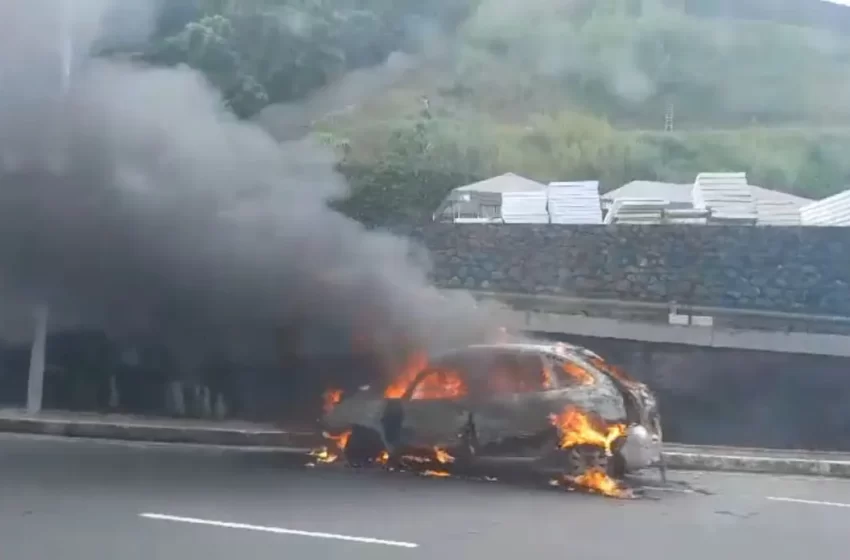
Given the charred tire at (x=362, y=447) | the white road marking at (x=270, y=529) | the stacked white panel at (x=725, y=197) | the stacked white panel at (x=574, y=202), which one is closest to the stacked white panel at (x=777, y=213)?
the stacked white panel at (x=725, y=197)

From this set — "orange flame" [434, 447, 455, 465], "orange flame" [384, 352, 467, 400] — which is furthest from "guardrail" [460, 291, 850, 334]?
"orange flame" [434, 447, 455, 465]

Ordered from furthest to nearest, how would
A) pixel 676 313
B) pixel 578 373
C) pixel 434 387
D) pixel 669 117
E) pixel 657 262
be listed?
1. pixel 669 117
2. pixel 657 262
3. pixel 676 313
4. pixel 434 387
5. pixel 578 373

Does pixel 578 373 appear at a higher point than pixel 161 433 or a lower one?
higher

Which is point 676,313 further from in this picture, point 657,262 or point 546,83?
point 546,83

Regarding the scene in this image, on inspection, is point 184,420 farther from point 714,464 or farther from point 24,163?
point 714,464

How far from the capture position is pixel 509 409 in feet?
27.6

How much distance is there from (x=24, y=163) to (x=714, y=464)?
24.8 ft

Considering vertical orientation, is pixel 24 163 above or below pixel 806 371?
above

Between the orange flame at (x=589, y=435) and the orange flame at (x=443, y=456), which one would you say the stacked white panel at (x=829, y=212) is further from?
the orange flame at (x=443, y=456)


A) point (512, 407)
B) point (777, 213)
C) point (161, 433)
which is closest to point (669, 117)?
point (777, 213)

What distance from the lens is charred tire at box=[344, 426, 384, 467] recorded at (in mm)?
8922

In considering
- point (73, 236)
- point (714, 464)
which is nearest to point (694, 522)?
point (714, 464)

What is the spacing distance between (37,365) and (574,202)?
654 centimetres

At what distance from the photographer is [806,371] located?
1088cm
